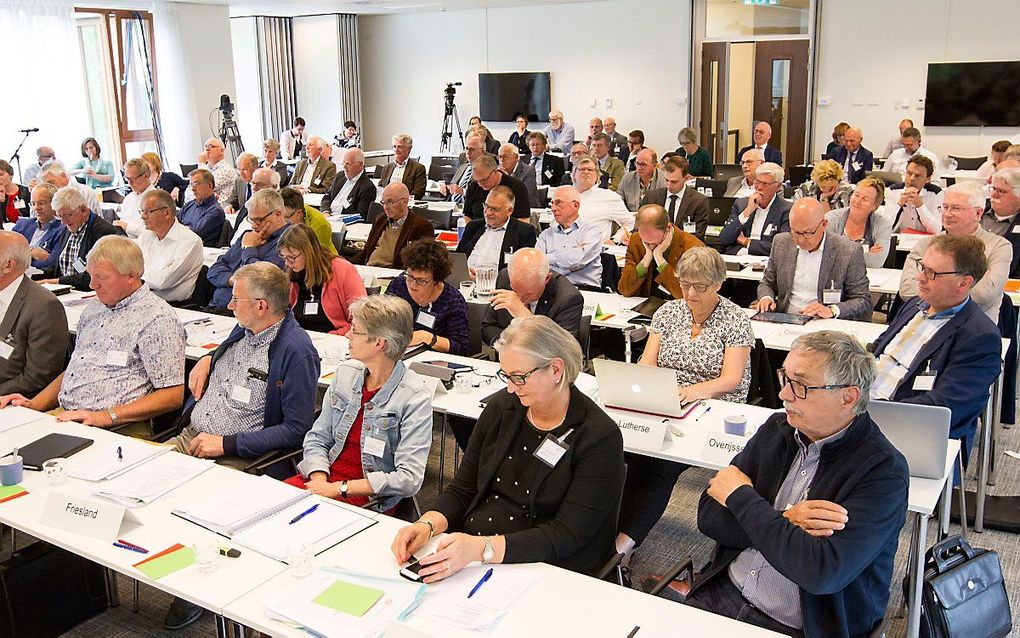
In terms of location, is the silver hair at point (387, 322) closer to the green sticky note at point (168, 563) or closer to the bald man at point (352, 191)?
the green sticky note at point (168, 563)

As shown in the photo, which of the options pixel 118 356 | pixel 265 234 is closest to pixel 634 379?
pixel 118 356

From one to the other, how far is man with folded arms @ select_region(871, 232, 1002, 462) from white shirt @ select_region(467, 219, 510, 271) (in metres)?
3.46

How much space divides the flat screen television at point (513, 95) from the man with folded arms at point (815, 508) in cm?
1469

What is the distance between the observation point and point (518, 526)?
2.80 meters

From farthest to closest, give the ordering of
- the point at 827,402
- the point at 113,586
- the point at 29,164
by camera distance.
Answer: the point at 29,164 < the point at 113,586 < the point at 827,402

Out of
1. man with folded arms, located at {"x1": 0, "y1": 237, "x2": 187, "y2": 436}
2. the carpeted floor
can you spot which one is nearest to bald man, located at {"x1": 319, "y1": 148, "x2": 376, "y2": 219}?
the carpeted floor

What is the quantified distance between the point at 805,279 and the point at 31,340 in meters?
4.18

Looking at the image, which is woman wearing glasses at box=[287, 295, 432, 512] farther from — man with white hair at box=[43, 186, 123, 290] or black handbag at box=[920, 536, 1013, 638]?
man with white hair at box=[43, 186, 123, 290]

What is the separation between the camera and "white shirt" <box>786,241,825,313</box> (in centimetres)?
535

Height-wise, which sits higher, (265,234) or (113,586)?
(265,234)

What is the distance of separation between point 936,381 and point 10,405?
4059 millimetres

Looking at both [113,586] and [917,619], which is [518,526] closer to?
[917,619]

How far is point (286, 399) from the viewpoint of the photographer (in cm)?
366

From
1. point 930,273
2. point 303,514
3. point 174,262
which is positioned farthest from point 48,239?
point 930,273
